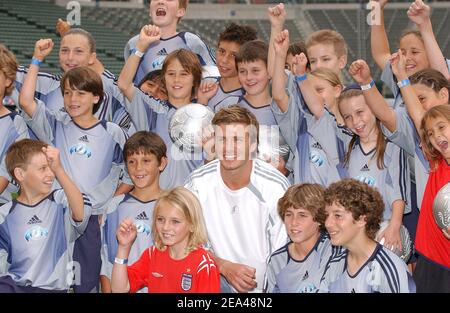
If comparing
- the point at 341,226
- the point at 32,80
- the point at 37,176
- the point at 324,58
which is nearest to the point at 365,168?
the point at 341,226

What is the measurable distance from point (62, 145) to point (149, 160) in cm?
82

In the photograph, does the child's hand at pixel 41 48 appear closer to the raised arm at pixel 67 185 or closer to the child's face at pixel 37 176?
the child's face at pixel 37 176

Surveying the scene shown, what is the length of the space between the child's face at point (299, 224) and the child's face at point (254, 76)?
154 cm

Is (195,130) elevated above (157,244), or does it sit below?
above

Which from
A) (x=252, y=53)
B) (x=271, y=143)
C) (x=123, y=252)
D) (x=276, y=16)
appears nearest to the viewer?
(x=123, y=252)

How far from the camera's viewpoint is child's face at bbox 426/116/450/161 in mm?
4438

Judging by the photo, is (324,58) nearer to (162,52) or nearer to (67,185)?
(162,52)

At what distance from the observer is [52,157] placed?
181 inches

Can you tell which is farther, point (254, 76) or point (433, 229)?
point (254, 76)

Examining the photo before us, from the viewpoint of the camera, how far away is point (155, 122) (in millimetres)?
5785

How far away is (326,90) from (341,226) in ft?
6.19

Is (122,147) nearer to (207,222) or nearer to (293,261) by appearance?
(207,222)
